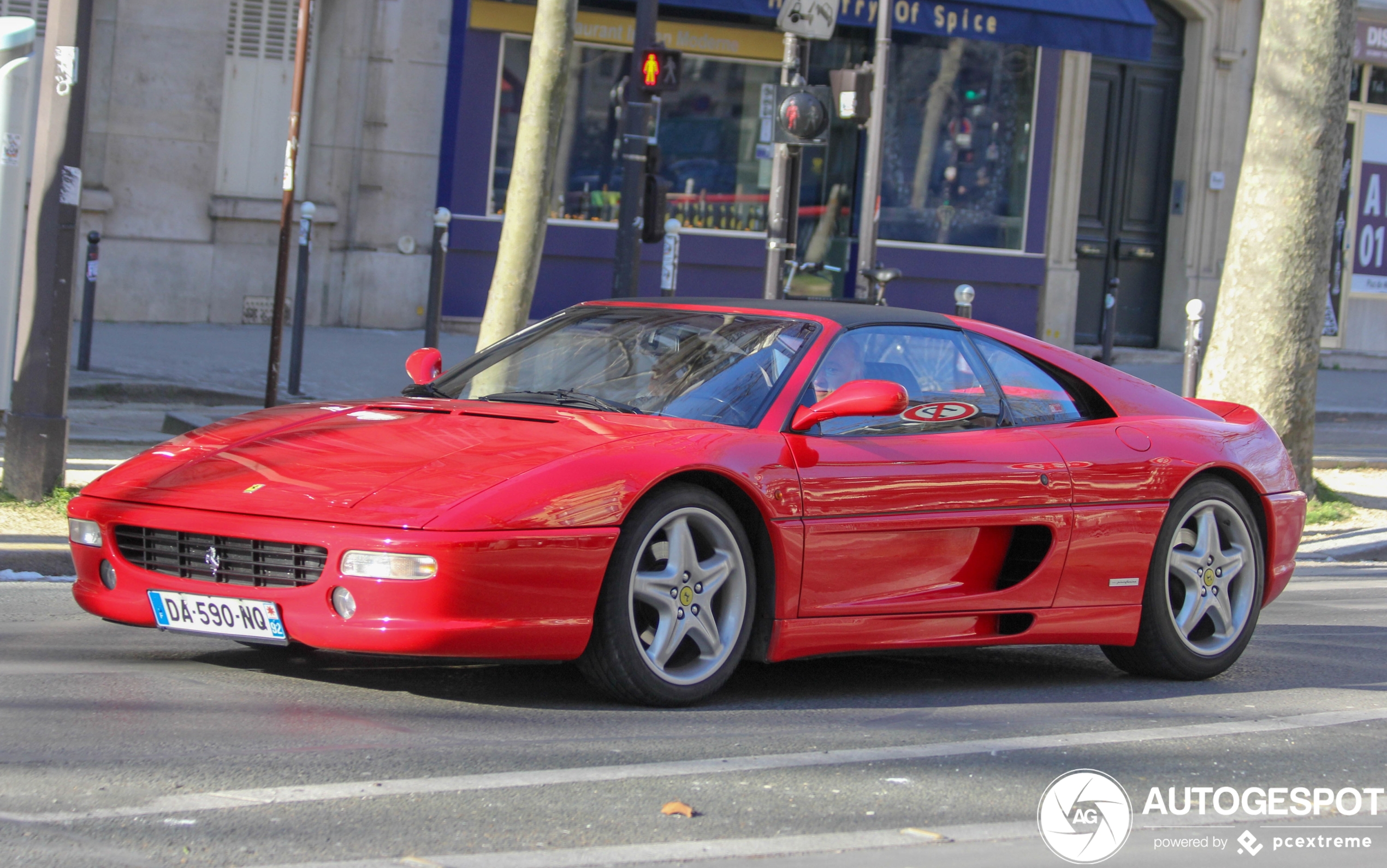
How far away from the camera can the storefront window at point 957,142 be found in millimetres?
20797

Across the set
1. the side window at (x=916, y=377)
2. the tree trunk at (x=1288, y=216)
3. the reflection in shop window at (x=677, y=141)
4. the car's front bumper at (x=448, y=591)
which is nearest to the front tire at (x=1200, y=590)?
the side window at (x=916, y=377)

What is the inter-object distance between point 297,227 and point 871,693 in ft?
45.4

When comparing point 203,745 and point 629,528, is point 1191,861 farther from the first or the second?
point 203,745

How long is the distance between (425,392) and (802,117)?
285 inches

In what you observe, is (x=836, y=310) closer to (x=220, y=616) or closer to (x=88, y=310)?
(x=220, y=616)

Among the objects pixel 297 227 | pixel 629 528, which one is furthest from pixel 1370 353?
pixel 629 528

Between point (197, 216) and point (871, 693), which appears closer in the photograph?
point (871, 693)

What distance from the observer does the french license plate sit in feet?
15.6

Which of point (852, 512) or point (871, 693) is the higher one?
point (852, 512)

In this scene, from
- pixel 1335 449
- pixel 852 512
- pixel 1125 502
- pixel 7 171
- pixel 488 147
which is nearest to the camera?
pixel 852 512

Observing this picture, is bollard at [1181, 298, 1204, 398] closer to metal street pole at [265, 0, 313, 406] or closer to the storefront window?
metal street pole at [265, 0, 313, 406]

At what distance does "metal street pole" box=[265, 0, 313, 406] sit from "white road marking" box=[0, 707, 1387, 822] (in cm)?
644

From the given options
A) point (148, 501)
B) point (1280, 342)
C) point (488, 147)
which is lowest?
point (148, 501)

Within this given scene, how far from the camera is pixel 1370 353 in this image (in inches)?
953
